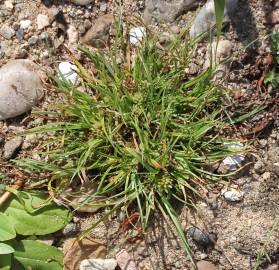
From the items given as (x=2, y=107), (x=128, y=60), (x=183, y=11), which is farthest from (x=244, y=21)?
(x=2, y=107)

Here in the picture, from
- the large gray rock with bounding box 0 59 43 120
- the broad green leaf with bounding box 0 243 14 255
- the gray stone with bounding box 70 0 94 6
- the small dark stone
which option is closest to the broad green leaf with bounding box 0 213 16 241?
the broad green leaf with bounding box 0 243 14 255

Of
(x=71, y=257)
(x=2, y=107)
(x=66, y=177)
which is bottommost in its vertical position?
(x=71, y=257)

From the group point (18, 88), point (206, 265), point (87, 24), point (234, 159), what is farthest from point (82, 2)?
point (206, 265)

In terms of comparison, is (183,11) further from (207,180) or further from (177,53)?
(207,180)

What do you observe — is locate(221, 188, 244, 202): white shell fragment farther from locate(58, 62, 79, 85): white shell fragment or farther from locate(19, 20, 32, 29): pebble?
locate(19, 20, 32, 29): pebble

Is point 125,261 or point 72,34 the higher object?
point 72,34

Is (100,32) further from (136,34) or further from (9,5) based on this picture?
(9,5)

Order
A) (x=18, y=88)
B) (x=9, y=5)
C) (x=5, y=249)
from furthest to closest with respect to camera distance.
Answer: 1. (x=9, y=5)
2. (x=18, y=88)
3. (x=5, y=249)
